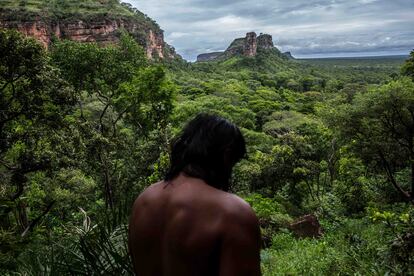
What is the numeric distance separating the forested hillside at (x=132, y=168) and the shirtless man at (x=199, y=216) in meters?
0.73

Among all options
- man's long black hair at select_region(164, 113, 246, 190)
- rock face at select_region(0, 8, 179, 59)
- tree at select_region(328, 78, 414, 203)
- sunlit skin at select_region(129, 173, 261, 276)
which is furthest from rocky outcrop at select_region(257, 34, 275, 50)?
sunlit skin at select_region(129, 173, 261, 276)

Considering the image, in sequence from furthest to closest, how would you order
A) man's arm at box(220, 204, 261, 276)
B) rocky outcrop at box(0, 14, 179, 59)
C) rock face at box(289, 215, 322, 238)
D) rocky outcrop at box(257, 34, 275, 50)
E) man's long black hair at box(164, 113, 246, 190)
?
rocky outcrop at box(257, 34, 275, 50) < rocky outcrop at box(0, 14, 179, 59) < rock face at box(289, 215, 322, 238) < man's long black hair at box(164, 113, 246, 190) < man's arm at box(220, 204, 261, 276)

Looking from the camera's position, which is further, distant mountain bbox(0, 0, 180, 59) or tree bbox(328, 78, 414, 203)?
distant mountain bbox(0, 0, 180, 59)

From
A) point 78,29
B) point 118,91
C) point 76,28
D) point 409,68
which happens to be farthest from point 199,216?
point 78,29

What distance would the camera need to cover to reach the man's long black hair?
1476mm

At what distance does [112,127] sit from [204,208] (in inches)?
625

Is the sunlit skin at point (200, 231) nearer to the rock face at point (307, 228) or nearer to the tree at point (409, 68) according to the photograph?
the rock face at point (307, 228)

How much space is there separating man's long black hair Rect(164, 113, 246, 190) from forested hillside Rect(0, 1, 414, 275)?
0.91m

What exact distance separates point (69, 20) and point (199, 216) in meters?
60.8

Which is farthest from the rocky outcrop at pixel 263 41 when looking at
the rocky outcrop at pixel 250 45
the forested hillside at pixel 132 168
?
the forested hillside at pixel 132 168

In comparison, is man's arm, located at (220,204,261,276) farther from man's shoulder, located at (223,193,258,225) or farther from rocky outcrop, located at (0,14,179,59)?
rocky outcrop, located at (0,14,179,59)

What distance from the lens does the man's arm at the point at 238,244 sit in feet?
4.31

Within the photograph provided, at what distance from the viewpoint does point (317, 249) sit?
9.83 meters

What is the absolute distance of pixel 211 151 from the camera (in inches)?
58.3
